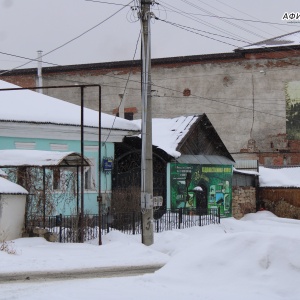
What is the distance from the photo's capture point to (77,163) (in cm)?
2305

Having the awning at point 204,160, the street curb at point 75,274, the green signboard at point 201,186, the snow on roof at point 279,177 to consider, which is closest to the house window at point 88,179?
the green signboard at point 201,186

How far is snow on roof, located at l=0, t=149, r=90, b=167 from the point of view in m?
21.6

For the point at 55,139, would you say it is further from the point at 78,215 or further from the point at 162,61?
the point at 162,61

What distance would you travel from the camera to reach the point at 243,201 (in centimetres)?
3731

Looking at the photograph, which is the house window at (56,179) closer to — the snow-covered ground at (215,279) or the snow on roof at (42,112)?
the snow on roof at (42,112)

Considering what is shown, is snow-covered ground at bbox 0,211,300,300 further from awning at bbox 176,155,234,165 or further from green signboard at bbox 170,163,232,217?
awning at bbox 176,155,234,165

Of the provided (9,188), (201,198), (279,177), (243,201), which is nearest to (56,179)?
(9,188)

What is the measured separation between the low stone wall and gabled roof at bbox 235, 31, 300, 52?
10.7 m

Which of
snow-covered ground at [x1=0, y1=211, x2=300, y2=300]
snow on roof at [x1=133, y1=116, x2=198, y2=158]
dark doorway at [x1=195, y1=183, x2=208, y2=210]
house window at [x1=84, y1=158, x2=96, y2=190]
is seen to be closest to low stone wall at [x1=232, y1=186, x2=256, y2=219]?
dark doorway at [x1=195, y1=183, x2=208, y2=210]

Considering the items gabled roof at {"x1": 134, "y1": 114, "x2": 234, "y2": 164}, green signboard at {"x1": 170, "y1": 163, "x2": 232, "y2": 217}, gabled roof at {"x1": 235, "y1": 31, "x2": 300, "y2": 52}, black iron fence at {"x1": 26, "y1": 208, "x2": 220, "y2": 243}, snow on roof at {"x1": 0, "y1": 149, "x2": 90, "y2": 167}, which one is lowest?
black iron fence at {"x1": 26, "y1": 208, "x2": 220, "y2": 243}

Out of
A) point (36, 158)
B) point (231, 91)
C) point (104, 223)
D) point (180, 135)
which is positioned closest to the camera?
point (36, 158)

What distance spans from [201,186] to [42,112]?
28.9 ft

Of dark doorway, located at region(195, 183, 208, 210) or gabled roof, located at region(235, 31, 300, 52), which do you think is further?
gabled roof, located at region(235, 31, 300, 52)

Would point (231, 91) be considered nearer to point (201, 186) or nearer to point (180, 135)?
point (201, 186)
